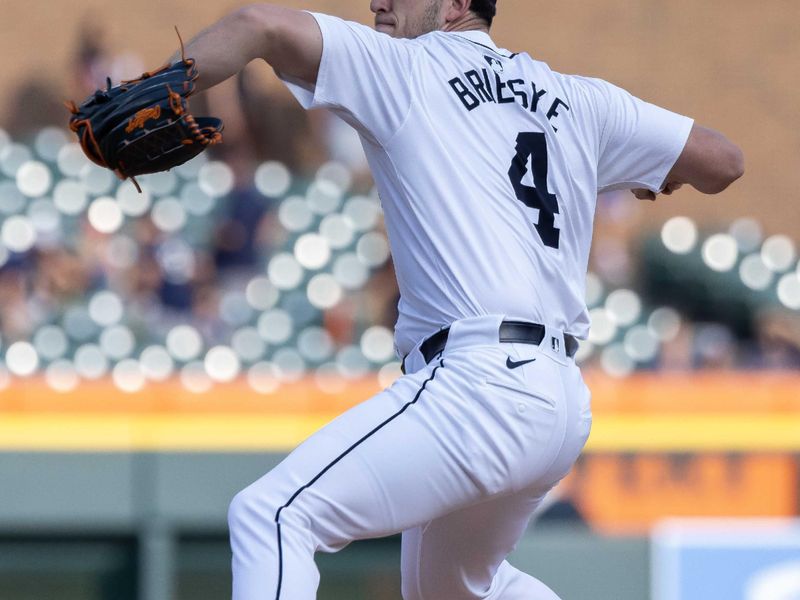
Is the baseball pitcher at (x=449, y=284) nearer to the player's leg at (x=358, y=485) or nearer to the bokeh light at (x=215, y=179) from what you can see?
the player's leg at (x=358, y=485)

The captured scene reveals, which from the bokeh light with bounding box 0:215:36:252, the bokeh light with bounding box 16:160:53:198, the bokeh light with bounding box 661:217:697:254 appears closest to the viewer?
the bokeh light with bounding box 0:215:36:252

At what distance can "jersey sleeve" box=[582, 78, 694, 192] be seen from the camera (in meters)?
3.01

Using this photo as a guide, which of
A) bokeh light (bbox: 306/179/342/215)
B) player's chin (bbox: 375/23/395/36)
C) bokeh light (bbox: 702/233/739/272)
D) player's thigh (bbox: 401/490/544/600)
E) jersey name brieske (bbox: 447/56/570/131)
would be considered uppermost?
bokeh light (bbox: 306/179/342/215)

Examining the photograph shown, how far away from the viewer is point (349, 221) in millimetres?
7703

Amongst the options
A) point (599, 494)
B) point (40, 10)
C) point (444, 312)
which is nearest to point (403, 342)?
point (444, 312)

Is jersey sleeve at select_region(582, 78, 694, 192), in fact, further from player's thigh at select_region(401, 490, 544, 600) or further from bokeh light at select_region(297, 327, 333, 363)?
bokeh light at select_region(297, 327, 333, 363)

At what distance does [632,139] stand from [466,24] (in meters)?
0.44

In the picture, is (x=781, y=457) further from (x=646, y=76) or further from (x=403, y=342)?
(x=646, y=76)

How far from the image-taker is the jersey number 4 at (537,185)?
276 cm

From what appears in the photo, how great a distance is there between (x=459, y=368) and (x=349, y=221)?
5139 millimetres

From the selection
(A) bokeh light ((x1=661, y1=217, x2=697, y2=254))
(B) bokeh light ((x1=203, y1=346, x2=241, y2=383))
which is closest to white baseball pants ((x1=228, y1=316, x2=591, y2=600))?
(B) bokeh light ((x1=203, y1=346, x2=241, y2=383))

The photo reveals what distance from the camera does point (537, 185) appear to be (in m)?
2.78

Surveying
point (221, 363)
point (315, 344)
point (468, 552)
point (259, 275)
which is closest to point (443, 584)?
point (468, 552)

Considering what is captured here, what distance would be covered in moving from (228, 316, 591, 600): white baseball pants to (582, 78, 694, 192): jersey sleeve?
49cm
